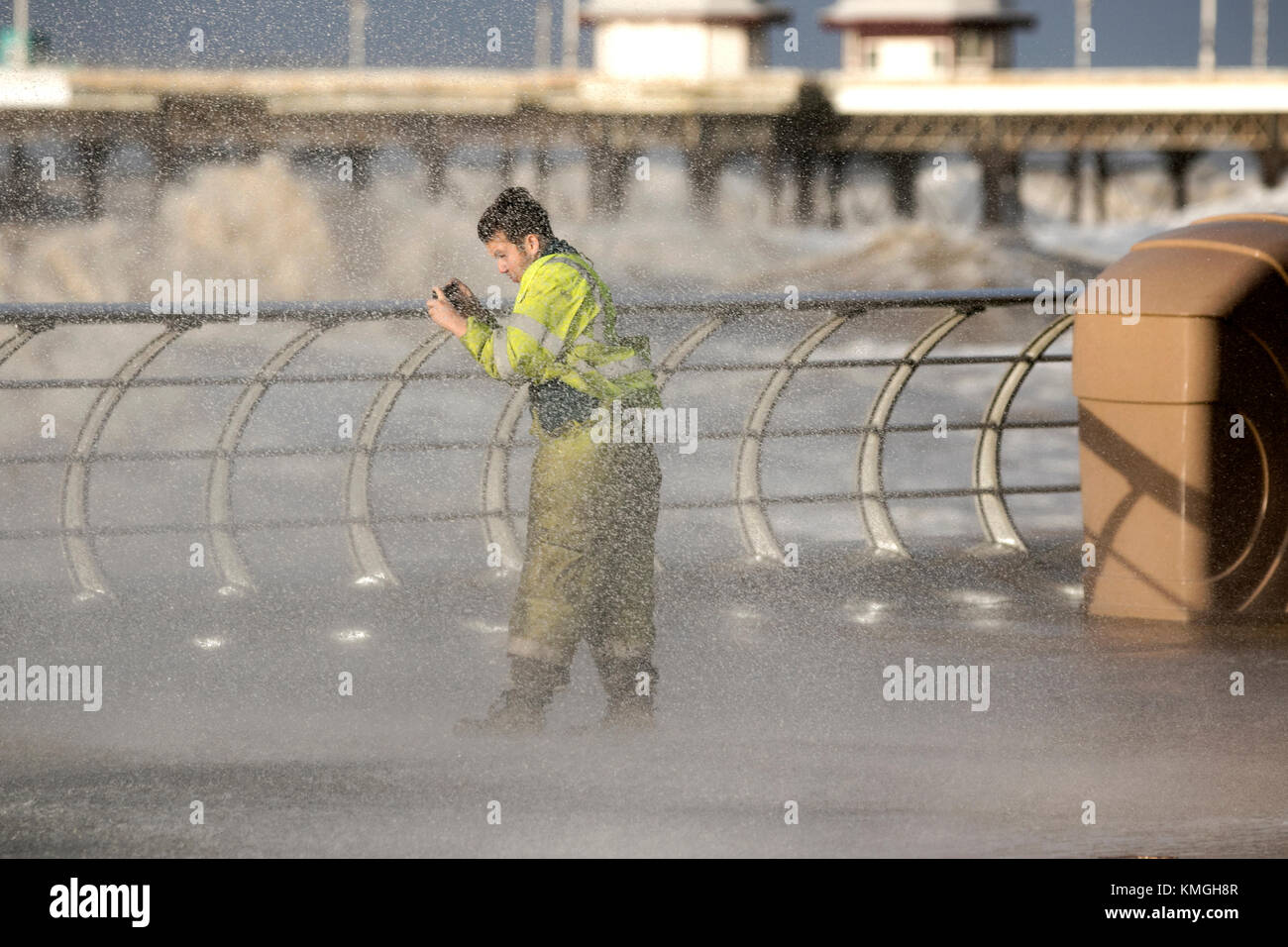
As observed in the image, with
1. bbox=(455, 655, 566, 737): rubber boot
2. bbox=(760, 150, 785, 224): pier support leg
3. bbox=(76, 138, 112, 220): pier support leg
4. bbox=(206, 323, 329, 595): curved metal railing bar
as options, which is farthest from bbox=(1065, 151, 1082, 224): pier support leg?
bbox=(455, 655, 566, 737): rubber boot

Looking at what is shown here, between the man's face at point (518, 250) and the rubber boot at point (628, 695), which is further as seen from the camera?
the rubber boot at point (628, 695)

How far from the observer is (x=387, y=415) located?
7297 mm

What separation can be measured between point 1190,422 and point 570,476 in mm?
2794

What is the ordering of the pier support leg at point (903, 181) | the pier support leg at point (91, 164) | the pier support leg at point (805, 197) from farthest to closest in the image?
the pier support leg at point (805, 197)
the pier support leg at point (903, 181)
the pier support leg at point (91, 164)

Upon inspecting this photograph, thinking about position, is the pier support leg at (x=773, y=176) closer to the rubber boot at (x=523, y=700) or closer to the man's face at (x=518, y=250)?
the man's face at (x=518, y=250)

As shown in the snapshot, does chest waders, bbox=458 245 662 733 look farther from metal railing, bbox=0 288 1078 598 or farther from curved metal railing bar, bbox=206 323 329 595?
curved metal railing bar, bbox=206 323 329 595

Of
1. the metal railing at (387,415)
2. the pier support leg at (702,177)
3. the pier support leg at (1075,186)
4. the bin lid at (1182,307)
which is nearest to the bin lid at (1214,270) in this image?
the bin lid at (1182,307)

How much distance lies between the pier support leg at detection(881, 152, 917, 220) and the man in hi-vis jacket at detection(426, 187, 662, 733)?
5913 cm

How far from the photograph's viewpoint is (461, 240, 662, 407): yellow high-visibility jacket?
5074 millimetres

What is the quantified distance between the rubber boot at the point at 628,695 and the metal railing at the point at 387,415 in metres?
1.38

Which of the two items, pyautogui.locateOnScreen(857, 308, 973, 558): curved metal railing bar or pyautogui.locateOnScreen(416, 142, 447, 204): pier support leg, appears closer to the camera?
pyautogui.locateOnScreen(857, 308, 973, 558): curved metal railing bar

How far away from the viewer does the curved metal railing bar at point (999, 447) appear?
794cm

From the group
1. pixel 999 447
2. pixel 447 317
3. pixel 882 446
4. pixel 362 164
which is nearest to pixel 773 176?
pixel 362 164

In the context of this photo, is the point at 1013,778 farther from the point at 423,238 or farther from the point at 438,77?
the point at 438,77
